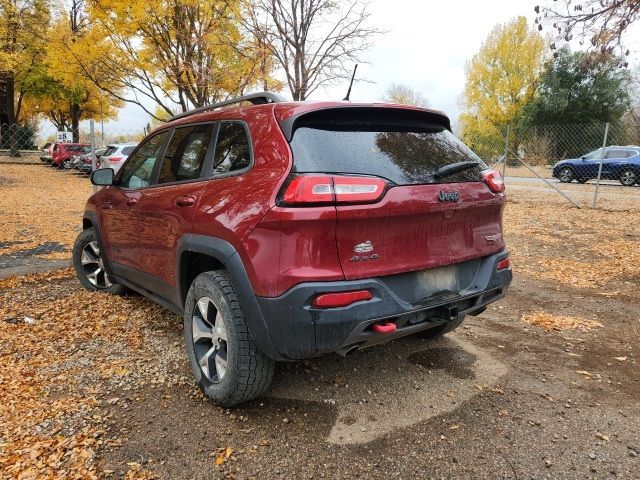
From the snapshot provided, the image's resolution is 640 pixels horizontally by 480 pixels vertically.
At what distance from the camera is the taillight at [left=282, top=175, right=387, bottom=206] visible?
2.29m

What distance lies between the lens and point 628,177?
1917 cm

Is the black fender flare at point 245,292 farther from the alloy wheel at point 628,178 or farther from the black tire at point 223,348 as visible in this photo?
the alloy wheel at point 628,178

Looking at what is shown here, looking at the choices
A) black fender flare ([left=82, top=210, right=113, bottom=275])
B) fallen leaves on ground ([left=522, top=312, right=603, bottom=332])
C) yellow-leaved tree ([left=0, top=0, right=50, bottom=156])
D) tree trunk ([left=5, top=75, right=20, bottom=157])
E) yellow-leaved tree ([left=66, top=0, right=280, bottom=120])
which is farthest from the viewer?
tree trunk ([left=5, top=75, right=20, bottom=157])

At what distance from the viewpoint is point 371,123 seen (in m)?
2.73

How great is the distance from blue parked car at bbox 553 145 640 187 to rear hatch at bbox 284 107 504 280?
19.0 m

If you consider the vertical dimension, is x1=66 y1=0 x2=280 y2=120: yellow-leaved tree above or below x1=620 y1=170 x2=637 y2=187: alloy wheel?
above

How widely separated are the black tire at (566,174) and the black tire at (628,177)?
1.75 m

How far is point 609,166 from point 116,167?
774 inches

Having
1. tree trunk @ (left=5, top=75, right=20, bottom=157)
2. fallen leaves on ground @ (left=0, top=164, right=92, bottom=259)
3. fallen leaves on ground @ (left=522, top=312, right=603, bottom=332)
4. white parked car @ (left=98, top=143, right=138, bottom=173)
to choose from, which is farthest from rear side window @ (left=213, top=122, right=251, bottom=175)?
tree trunk @ (left=5, top=75, right=20, bottom=157)

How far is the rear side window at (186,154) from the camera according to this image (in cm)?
323

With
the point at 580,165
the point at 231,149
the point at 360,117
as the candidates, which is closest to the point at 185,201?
the point at 231,149

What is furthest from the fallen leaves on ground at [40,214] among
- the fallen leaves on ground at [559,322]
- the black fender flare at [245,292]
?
the fallen leaves on ground at [559,322]

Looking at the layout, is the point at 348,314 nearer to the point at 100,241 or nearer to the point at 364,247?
the point at 364,247

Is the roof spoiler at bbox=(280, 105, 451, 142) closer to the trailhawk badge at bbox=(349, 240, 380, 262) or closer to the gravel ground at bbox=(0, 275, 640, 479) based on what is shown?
the trailhawk badge at bbox=(349, 240, 380, 262)
